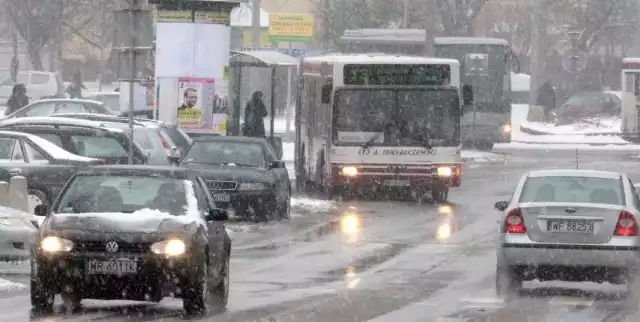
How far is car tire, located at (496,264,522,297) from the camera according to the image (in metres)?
17.0

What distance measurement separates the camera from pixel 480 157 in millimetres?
51000

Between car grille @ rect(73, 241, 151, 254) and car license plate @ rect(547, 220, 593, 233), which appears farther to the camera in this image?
car license plate @ rect(547, 220, 593, 233)

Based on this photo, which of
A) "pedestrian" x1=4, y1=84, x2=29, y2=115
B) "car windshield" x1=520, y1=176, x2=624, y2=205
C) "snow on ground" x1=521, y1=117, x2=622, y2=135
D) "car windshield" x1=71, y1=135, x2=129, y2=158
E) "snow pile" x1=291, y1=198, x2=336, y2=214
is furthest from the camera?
"snow on ground" x1=521, y1=117, x2=622, y2=135

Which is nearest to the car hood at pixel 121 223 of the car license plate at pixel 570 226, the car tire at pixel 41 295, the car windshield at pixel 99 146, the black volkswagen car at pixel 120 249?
the black volkswagen car at pixel 120 249

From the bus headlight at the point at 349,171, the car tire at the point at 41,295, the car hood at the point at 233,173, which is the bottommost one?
the bus headlight at the point at 349,171

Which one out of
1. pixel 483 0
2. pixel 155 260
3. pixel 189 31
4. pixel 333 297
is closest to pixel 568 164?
pixel 189 31

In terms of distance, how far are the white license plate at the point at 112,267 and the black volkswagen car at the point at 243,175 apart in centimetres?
1260

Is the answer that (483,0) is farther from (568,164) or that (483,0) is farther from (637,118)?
(568,164)

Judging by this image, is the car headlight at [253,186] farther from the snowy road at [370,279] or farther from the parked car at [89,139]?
the parked car at [89,139]

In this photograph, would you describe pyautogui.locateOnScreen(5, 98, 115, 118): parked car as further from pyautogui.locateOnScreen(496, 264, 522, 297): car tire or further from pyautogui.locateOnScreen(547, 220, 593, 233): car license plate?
pyautogui.locateOnScreen(547, 220, 593, 233): car license plate

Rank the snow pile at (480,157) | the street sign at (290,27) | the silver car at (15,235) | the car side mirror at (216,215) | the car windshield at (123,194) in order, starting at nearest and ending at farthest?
the car windshield at (123,194)
the car side mirror at (216,215)
the silver car at (15,235)
the snow pile at (480,157)
the street sign at (290,27)

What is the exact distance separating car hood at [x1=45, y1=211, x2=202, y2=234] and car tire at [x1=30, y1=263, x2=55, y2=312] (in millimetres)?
457

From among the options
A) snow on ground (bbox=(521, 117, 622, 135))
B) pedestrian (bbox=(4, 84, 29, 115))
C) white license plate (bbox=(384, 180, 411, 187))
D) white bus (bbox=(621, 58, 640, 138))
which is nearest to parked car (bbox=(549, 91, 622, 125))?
snow on ground (bbox=(521, 117, 622, 135))

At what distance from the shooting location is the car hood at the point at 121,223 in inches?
542
